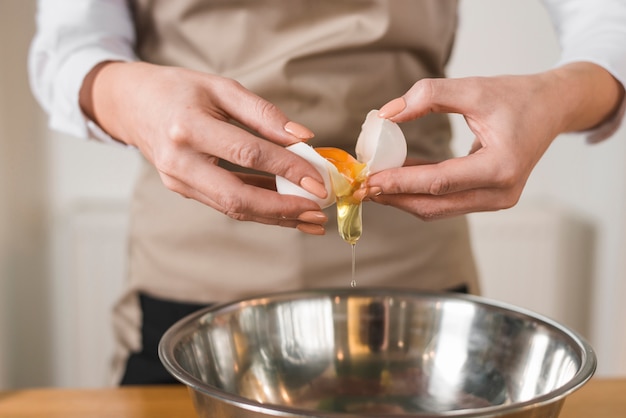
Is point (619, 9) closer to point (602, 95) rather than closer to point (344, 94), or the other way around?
point (602, 95)

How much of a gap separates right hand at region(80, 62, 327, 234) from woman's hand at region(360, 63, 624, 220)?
0.26 ft

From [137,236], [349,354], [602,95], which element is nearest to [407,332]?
[349,354]

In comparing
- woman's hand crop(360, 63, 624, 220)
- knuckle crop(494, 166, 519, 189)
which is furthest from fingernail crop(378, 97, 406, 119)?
knuckle crop(494, 166, 519, 189)

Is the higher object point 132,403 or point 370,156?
point 370,156

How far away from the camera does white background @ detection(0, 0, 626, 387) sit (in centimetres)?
181

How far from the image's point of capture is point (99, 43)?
93 centimetres

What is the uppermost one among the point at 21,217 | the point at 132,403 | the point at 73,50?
the point at 73,50

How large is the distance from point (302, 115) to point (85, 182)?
3.80 ft

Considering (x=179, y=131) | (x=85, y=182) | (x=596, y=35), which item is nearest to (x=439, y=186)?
(x=179, y=131)

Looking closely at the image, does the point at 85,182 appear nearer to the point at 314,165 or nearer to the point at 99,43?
the point at 99,43

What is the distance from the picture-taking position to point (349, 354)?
0.76m

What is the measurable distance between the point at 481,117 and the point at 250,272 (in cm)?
42

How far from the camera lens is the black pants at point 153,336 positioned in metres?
1.00

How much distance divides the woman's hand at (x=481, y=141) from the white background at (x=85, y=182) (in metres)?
1.13
